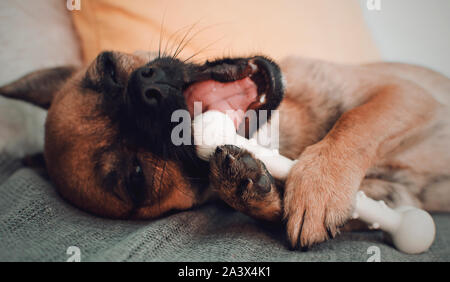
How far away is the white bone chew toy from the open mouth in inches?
5.7

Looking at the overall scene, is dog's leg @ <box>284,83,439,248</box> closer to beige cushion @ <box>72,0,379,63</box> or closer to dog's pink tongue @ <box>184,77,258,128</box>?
dog's pink tongue @ <box>184,77,258,128</box>

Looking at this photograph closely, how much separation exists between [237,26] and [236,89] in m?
1.25

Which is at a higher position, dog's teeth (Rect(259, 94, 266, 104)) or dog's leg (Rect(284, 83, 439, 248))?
dog's teeth (Rect(259, 94, 266, 104))

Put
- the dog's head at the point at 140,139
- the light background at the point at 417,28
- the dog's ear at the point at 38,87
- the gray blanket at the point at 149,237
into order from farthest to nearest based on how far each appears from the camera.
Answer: the dog's ear at the point at 38,87 < the light background at the point at 417,28 < the dog's head at the point at 140,139 < the gray blanket at the point at 149,237

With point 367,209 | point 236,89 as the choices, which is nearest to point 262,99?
point 236,89

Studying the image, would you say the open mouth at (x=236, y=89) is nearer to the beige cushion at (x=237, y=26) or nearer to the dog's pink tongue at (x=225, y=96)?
the dog's pink tongue at (x=225, y=96)

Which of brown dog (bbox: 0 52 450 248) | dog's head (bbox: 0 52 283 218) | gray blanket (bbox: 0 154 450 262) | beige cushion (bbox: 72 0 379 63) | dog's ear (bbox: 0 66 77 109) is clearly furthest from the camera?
beige cushion (bbox: 72 0 379 63)

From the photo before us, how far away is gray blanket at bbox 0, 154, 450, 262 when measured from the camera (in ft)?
3.42

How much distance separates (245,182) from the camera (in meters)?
1.13

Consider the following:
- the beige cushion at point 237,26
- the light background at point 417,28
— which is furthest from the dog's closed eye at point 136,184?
the light background at point 417,28

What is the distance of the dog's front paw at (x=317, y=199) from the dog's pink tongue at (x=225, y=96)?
0.37 m

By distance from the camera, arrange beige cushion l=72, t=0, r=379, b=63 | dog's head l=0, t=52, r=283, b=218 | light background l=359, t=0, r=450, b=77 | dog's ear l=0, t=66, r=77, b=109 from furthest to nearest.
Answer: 1. beige cushion l=72, t=0, r=379, b=63
2. dog's ear l=0, t=66, r=77, b=109
3. light background l=359, t=0, r=450, b=77
4. dog's head l=0, t=52, r=283, b=218

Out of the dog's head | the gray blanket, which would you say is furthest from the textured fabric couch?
the dog's head

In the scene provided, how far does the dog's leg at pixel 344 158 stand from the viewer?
1116 millimetres
